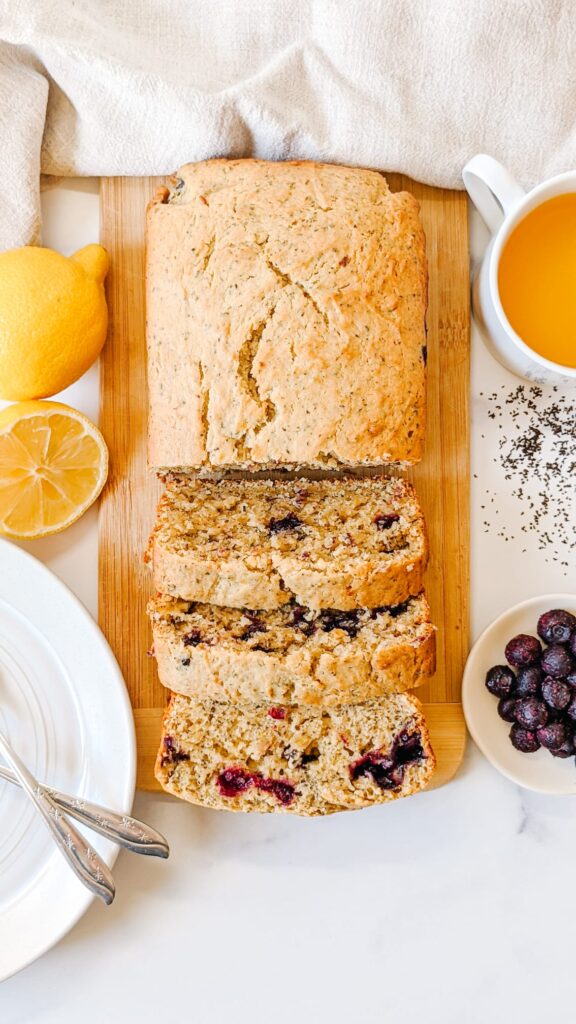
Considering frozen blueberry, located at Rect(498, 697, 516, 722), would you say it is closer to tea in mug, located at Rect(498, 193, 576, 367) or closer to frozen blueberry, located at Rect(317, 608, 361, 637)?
frozen blueberry, located at Rect(317, 608, 361, 637)

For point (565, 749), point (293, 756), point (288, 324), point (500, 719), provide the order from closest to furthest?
point (288, 324), point (293, 756), point (565, 749), point (500, 719)

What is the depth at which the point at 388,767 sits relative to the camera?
6.61ft

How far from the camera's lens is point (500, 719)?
2.22m

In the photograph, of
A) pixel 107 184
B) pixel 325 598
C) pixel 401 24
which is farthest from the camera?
pixel 107 184

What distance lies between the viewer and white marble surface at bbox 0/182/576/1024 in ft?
7.47

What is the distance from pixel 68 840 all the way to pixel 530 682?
1.22 metres

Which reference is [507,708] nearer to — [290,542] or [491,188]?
[290,542]

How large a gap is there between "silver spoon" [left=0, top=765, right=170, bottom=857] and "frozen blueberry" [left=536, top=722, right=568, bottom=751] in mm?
991

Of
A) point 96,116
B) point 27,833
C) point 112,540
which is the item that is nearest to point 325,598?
point 112,540

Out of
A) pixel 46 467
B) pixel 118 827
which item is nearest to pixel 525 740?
pixel 118 827

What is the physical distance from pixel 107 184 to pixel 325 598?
1258 mm

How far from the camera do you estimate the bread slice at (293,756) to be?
6.58 feet

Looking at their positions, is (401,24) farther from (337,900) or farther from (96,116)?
(337,900)

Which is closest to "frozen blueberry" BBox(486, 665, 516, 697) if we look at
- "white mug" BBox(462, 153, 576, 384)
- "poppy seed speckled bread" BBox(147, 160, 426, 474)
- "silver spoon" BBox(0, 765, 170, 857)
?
"poppy seed speckled bread" BBox(147, 160, 426, 474)
